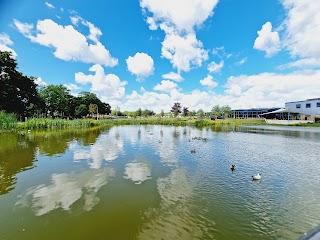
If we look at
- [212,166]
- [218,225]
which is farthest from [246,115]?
[218,225]

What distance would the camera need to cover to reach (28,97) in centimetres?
5734

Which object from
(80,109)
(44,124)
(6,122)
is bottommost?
(44,124)

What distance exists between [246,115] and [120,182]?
370 ft

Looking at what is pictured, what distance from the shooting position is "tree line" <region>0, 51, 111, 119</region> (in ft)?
153

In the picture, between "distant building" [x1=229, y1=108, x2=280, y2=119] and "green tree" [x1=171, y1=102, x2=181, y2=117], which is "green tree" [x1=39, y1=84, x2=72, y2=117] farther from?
"distant building" [x1=229, y1=108, x2=280, y2=119]

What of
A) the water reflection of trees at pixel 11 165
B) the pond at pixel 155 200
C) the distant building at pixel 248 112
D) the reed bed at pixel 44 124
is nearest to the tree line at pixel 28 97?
the reed bed at pixel 44 124

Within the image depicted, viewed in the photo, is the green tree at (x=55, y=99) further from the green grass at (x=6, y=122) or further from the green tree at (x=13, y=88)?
the green grass at (x=6, y=122)

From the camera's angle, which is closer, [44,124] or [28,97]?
[44,124]

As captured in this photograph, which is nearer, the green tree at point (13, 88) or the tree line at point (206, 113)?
the green tree at point (13, 88)

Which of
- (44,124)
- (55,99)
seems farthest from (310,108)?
(55,99)

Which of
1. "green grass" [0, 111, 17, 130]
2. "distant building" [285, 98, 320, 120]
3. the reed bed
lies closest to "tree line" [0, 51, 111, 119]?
the reed bed

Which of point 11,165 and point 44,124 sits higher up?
point 44,124

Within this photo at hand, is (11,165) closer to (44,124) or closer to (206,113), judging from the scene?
(44,124)

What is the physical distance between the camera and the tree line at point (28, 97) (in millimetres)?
46688
